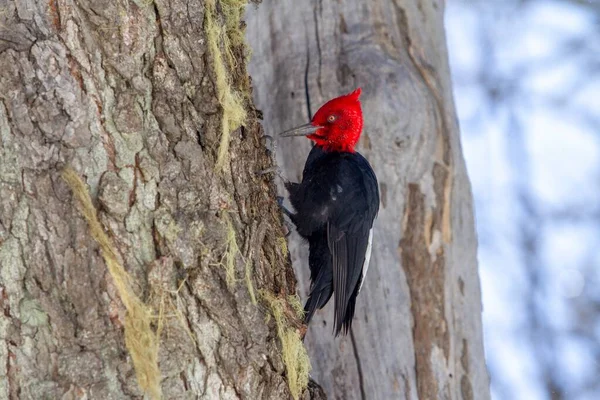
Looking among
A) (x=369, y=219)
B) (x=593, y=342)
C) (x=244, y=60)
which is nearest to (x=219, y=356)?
(x=244, y=60)

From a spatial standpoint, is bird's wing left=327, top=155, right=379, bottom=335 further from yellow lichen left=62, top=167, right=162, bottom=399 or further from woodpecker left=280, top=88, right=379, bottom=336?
yellow lichen left=62, top=167, right=162, bottom=399

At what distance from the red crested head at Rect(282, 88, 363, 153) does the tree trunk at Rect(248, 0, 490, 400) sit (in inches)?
2.6

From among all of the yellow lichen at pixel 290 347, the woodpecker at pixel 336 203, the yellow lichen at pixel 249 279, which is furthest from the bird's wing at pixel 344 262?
the yellow lichen at pixel 249 279

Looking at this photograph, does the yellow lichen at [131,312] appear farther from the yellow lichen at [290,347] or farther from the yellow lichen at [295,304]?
the yellow lichen at [295,304]

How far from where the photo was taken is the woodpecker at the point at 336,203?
3.14 m

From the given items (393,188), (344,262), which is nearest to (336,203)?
(344,262)

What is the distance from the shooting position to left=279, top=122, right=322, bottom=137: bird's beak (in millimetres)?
3168

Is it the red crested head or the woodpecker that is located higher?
the red crested head

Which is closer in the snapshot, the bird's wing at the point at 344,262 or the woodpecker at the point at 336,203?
the bird's wing at the point at 344,262

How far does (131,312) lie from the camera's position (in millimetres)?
1834

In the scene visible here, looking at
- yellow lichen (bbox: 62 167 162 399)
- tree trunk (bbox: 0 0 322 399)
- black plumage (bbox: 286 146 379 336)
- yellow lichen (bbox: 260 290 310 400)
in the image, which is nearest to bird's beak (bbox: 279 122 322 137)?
black plumage (bbox: 286 146 379 336)

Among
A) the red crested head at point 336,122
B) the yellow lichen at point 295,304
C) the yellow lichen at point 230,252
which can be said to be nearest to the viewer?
the yellow lichen at point 230,252

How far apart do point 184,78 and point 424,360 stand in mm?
1551

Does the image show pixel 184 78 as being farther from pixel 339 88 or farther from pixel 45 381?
pixel 339 88
